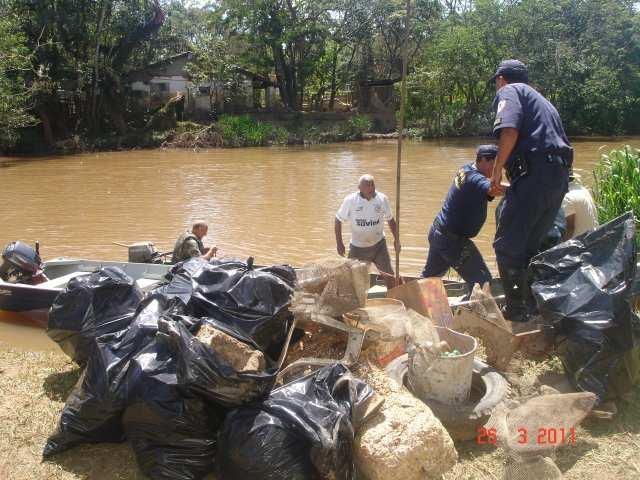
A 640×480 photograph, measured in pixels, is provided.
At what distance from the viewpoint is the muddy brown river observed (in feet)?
37.5

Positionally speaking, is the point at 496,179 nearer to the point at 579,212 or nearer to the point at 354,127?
the point at 579,212

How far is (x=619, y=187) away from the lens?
6613 millimetres

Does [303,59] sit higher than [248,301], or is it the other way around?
[303,59]

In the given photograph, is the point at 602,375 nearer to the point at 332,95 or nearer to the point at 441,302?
the point at 441,302

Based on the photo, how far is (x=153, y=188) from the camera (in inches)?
724

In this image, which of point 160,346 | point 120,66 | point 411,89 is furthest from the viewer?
point 411,89

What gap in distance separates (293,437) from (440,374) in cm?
101

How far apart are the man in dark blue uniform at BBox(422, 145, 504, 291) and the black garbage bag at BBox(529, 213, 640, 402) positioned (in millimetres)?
1343

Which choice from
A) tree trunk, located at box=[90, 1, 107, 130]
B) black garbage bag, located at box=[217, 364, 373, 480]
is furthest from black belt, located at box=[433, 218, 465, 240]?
tree trunk, located at box=[90, 1, 107, 130]

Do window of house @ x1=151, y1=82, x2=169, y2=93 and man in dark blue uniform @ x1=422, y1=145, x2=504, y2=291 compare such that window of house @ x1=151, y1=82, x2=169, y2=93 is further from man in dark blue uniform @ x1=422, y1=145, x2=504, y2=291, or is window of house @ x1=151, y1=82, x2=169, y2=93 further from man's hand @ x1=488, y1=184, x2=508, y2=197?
man's hand @ x1=488, y1=184, x2=508, y2=197

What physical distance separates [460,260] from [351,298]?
1991 millimetres

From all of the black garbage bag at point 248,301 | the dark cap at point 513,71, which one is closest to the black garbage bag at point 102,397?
the black garbage bag at point 248,301

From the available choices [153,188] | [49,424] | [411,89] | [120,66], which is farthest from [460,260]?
[411,89]
